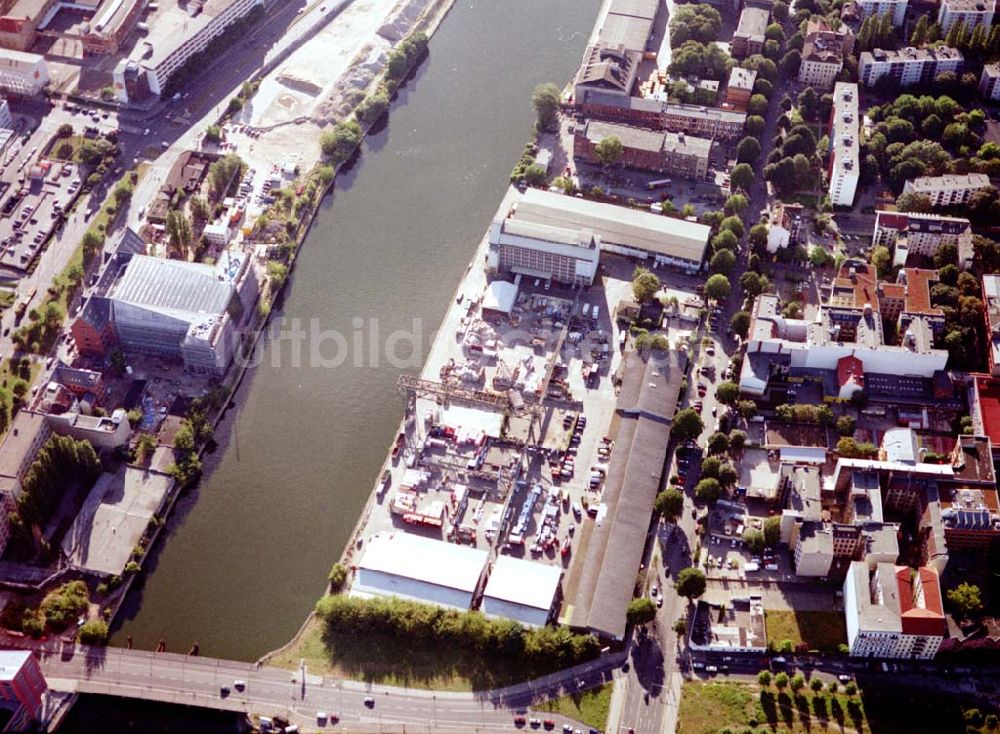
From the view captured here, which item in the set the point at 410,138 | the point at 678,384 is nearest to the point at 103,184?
the point at 410,138

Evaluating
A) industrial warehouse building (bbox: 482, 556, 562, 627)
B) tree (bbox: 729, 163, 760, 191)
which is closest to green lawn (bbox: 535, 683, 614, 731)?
industrial warehouse building (bbox: 482, 556, 562, 627)

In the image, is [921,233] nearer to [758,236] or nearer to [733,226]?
[758,236]

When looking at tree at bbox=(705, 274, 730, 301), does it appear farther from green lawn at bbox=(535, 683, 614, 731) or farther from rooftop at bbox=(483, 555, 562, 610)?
green lawn at bbox=(535, 683, 614, 731)

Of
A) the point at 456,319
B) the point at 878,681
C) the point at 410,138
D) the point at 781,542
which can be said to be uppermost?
the point at 410,138

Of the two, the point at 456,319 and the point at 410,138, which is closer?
the point at 456,319

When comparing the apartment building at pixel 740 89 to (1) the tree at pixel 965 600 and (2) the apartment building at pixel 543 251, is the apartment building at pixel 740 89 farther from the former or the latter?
(1) the tree at pixel 965 600

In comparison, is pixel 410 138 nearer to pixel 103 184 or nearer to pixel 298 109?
pixel 298 109

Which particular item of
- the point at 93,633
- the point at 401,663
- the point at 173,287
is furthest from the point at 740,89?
the point at 93,633
